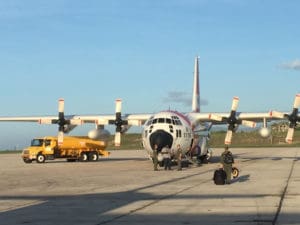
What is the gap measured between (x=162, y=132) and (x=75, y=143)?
1500cm

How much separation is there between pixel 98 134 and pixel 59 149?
6.64 meters

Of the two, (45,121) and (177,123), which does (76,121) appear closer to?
(45,121)

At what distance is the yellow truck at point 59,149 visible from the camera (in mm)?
42188

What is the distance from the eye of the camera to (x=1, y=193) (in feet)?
58.4

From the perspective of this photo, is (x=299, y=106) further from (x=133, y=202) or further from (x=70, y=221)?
(x=70, y=221)

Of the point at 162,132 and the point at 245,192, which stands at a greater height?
the point at 162,132

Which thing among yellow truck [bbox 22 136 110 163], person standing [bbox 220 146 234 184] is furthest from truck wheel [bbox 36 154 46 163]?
person standing [bbox 220 146 234 184]

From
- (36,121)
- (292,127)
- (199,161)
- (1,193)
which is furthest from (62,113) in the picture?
(1,193)

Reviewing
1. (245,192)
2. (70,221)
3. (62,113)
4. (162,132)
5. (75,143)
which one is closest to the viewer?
(70,221)

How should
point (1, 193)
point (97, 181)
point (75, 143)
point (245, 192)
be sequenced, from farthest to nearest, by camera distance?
point (75, 143) → point (97, 181) → point (1, 193) → point (245, 192)

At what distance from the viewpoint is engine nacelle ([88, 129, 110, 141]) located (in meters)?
37.1

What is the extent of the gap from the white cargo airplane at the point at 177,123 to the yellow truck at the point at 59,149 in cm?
259

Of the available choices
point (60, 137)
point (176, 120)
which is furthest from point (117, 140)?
point (176, 120)

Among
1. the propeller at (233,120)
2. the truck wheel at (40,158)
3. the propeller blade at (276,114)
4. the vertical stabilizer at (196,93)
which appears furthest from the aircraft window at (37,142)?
the propeller blade at (276,114)
